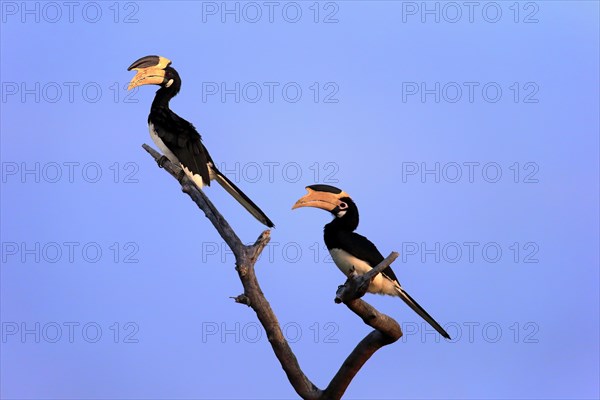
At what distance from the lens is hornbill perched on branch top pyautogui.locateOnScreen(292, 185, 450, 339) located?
26.9ft

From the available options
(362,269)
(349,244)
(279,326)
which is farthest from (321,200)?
(279,326)

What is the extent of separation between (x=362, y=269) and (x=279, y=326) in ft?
2.52

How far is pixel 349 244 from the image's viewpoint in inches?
324

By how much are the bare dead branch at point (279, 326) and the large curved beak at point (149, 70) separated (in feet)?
5.92

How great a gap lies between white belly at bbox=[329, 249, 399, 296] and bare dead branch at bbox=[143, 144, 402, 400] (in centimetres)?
34

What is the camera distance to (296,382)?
8102 millimetres

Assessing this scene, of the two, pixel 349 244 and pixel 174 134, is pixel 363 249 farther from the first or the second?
pixel 174 134

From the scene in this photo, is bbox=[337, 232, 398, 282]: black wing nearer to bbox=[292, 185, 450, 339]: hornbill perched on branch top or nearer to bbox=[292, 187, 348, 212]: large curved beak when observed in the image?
bbox=[292, 185, 450, 339]: hornbill perched on branch top

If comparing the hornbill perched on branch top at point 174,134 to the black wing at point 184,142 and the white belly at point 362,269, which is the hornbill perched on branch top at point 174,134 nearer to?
the black wing at point 184,142

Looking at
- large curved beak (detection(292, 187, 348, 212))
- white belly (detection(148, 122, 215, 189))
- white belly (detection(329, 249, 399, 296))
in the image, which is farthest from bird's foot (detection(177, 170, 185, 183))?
white belly (detection(329, 249, 399, 296))

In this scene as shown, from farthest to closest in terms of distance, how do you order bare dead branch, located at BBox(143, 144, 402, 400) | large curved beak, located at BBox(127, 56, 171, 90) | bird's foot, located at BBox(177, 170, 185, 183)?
large curved beak, located at BBox(127, 56, 171, 90) < bird's foot, located at BBox(177, 170, 185, 183) < bare dead branch, located at BBox(143, 144, 402, 400)

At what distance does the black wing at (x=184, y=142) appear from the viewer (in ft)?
29.7

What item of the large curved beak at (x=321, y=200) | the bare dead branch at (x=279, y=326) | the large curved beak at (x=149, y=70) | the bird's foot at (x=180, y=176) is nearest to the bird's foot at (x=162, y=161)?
the bird's foot at (x=180, y=176)

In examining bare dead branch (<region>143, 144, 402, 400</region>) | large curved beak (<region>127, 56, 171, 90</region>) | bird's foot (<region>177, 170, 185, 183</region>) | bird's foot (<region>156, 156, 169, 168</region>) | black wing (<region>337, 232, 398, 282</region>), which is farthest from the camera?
large curved beak (<region>127, 56, 171, 90</region>)
